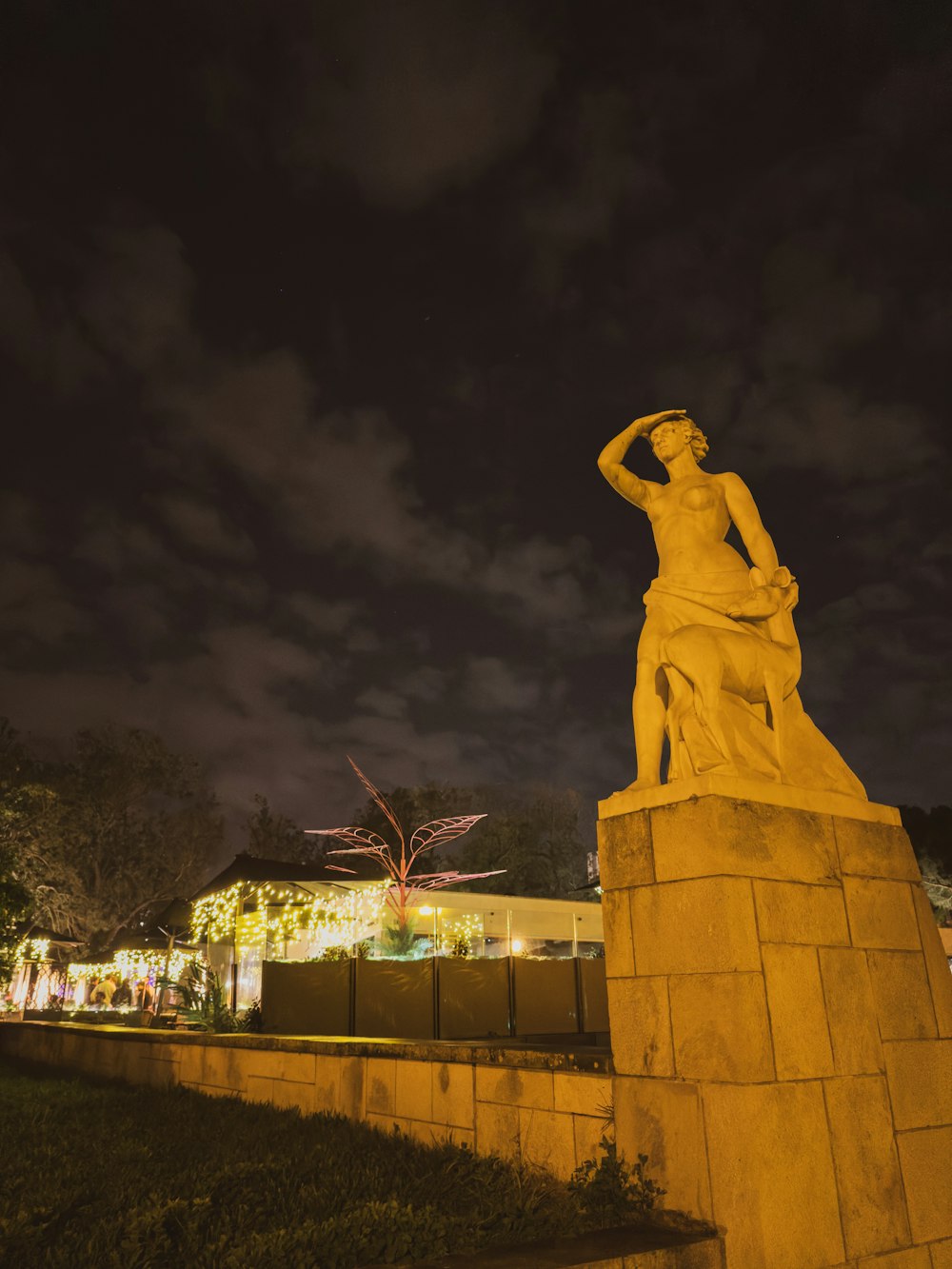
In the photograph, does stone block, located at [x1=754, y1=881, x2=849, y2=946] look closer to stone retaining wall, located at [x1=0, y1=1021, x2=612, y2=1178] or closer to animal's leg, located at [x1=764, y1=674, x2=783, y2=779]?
animal's leg, located at [x1=764, y1=674, x2=783, y2=779]

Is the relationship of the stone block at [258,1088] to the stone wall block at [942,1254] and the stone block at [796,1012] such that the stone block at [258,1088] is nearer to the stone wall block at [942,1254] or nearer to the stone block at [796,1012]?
the stone block at [796,1012]

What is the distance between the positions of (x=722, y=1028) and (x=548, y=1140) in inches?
58.4

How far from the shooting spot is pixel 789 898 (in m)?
4.56

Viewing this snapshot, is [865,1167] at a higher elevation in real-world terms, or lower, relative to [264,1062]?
lower

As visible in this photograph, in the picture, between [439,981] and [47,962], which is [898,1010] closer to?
[439,981]

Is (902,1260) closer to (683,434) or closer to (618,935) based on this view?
(618,935)

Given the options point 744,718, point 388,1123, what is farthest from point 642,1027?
point 388,1123

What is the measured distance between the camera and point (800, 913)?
4570 mm

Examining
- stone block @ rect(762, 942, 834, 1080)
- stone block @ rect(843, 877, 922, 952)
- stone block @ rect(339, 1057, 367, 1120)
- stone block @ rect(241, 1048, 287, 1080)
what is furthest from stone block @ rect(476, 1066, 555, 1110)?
stone block @ rect(241, 1048, 287, 1080)

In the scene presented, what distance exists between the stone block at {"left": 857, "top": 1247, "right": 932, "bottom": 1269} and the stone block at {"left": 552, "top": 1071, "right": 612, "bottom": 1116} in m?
1.35

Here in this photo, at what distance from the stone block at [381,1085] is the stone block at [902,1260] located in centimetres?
328

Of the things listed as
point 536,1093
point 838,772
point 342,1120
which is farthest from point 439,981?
point 838,772

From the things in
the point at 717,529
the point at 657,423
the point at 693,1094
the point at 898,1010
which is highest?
the point at 657,423

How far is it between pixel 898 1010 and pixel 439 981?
5.86 m
